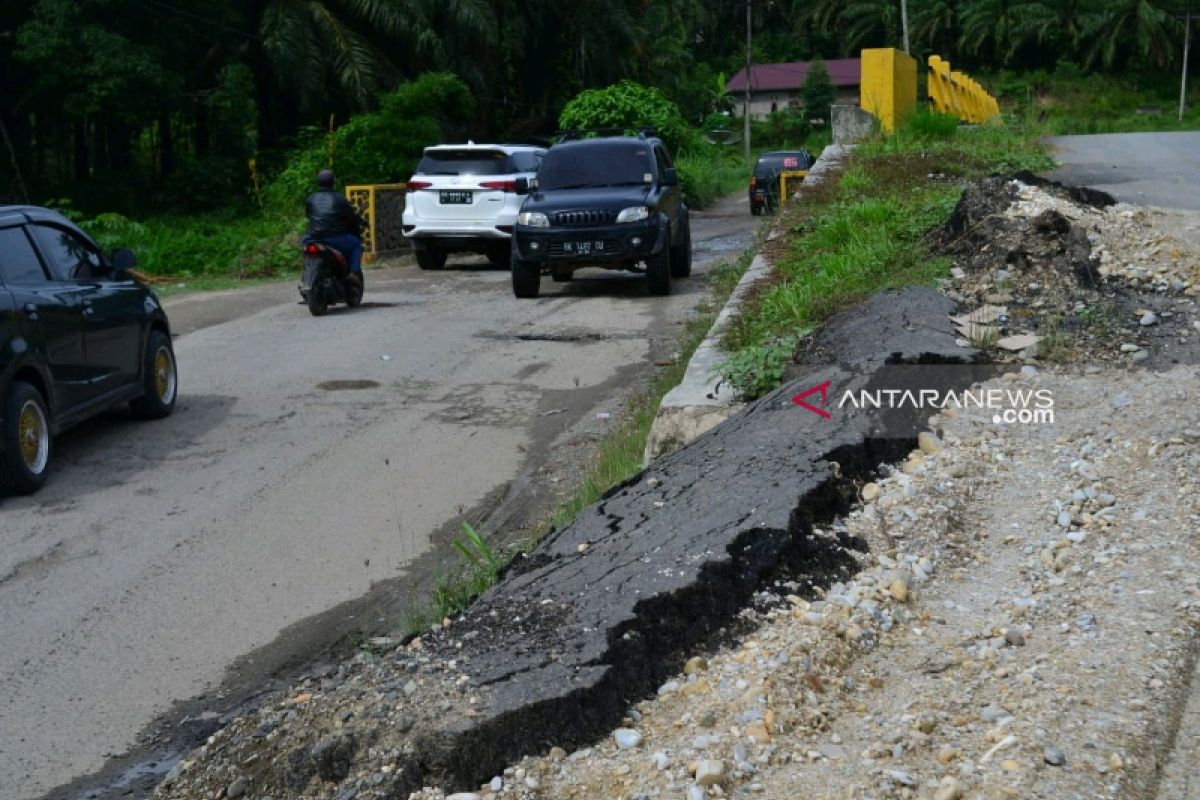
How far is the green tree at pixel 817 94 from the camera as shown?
80000mm

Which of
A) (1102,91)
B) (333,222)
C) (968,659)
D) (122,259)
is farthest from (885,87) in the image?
(1102,91)

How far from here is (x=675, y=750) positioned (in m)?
4.19

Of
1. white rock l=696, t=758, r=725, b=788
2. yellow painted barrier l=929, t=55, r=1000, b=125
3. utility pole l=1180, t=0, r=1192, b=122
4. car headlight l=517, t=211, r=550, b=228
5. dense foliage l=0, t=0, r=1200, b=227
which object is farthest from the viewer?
utility pole l=1180, t=0, r=1192, b=122

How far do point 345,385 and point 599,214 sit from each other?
5.46m

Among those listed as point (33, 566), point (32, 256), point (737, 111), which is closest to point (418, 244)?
point (32, 256)

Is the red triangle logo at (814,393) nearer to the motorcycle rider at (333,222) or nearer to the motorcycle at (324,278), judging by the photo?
the motorcycle at (324,278)

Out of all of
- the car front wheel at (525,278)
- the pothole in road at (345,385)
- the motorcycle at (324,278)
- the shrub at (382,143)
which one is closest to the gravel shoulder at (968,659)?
the pothole in road at (345,385)

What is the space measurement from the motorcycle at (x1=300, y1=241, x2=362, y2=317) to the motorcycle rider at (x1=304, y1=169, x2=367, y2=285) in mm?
109

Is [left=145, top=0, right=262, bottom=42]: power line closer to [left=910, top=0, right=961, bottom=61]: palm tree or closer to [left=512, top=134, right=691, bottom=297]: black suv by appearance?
[left=512, top=134, right=691, bottom=297]: black suv

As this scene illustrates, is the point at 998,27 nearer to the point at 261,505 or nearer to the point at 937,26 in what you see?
the point at 937,26

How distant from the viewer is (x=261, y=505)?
28.4 ft

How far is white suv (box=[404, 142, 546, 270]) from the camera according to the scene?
2114 cm

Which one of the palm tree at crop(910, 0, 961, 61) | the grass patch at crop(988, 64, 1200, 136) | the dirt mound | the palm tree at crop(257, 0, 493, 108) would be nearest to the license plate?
the dirt mound

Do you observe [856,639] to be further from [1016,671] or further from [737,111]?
[737,111]
